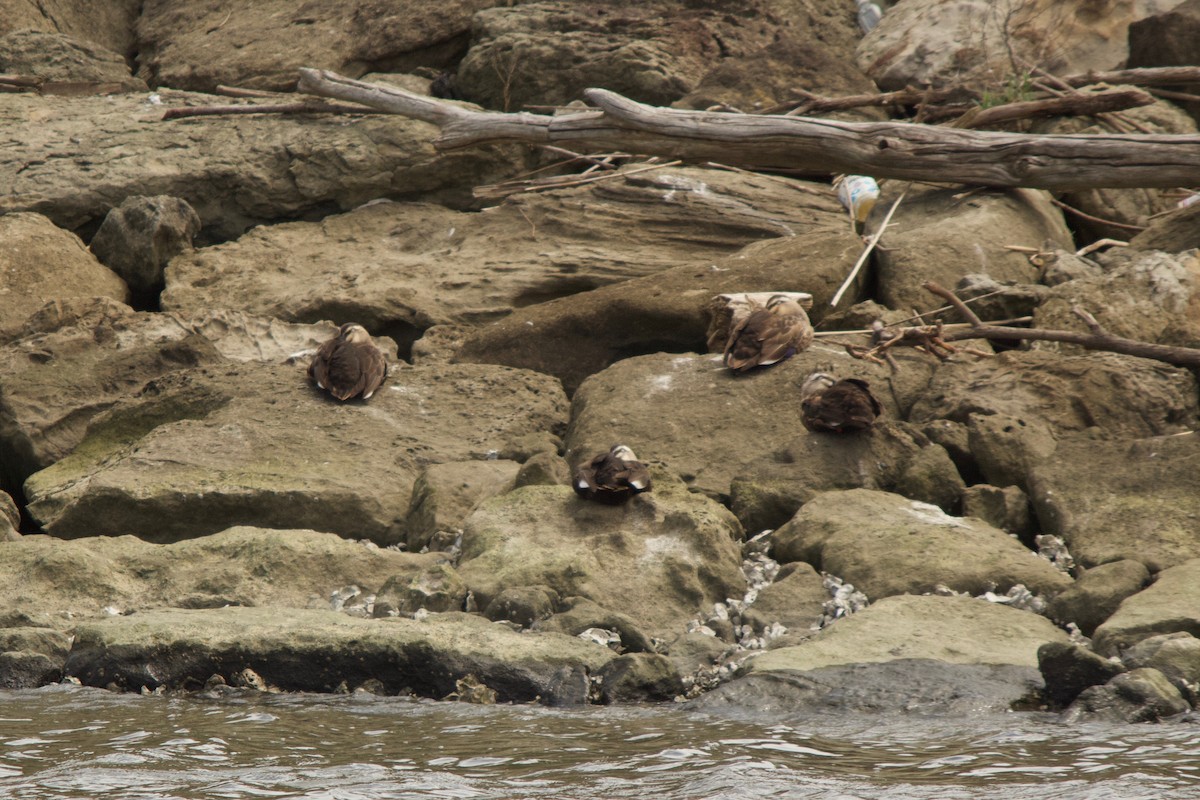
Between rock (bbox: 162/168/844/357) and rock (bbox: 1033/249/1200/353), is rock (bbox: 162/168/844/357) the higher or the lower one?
the higher one

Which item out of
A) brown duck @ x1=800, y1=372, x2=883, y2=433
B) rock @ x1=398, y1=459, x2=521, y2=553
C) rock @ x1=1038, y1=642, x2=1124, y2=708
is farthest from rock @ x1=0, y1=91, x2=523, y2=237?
rock @ x1=1038, y1=642, x2=1124, y2=708

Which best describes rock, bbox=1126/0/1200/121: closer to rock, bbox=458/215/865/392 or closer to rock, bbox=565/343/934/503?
rock, bbox=458/215/865/392

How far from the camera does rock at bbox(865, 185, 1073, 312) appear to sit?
28.4 feet

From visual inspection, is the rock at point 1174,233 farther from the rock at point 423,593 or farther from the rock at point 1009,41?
the rock at point 423,593

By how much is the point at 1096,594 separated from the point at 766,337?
9.48 feet

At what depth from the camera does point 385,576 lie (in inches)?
230

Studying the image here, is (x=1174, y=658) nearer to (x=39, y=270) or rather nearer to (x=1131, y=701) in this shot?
(x=1131, y=701)

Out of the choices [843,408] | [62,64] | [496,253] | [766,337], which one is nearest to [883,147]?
[766,337]

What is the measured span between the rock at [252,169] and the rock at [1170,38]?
5.19 m

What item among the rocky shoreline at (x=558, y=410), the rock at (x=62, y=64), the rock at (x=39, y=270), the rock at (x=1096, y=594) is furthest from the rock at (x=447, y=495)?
the rock at (x=62, y=64)

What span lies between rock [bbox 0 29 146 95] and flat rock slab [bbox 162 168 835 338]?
11.8 ft

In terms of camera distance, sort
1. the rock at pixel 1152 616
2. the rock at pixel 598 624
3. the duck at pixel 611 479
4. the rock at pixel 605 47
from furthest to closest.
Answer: the rock at pixel 605 47
the duck at pixel 611 479
the rock at pixel 598 624
the rock at pixel 1152 616

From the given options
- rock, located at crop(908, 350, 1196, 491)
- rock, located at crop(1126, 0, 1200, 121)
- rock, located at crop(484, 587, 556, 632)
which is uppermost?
rock, located at crop(1126, 0, 1200, 121)

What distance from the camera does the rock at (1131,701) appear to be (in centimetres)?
413
